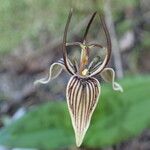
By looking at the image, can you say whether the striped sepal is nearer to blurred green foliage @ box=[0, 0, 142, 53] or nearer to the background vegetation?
the background vegetation

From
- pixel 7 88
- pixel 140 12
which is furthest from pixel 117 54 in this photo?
pixel 7 88

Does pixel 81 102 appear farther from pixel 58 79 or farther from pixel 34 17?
pixel 58 79

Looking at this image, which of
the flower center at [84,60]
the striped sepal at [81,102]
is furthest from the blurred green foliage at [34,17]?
the striped sepal at [81,102]

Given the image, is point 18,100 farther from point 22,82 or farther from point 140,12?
point 140,12

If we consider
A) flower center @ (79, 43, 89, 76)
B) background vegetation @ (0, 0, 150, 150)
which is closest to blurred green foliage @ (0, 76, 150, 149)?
background vegetation @ (0, 0, 150, 150)

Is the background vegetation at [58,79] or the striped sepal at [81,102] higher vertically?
the striped sepal at [81,102]

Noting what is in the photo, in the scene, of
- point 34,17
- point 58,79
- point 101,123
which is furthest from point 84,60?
point 58,79

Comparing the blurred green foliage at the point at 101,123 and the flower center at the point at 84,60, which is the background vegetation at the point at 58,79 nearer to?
the blurred green foliage at the point at 101,123
